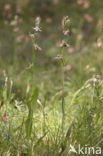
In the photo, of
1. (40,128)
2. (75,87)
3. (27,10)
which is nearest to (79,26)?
(27,10)

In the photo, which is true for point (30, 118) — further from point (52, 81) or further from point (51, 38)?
point (51, 38)

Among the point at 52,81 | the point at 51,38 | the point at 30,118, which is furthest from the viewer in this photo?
the point at 51,38

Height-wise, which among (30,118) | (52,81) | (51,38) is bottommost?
(30,118)

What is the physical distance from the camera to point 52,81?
3.25 meters

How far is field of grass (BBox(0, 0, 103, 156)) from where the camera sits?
5.19ft

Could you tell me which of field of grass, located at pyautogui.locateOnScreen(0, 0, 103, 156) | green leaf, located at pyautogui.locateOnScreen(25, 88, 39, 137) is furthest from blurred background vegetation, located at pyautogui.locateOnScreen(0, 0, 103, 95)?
green leaf, located at pyautogui.locateOnScreen(25, 88, 39, 137)

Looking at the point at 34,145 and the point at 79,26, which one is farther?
the point at 79,26

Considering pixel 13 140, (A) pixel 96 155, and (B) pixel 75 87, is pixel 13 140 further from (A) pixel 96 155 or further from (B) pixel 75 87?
(B) pixel 75 87

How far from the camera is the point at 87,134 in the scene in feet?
5.21

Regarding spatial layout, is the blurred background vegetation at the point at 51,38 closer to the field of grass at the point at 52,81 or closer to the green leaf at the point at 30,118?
the field of grass at the point at 52,81

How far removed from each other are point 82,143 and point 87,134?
0.06 m

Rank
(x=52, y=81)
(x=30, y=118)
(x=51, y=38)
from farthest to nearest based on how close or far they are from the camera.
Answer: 1. (x=51, y=38)
2. (x=52, y=81)
3. (x=30, y=118)

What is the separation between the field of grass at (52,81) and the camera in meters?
1.58

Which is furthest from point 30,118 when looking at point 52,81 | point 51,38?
point 51,38
